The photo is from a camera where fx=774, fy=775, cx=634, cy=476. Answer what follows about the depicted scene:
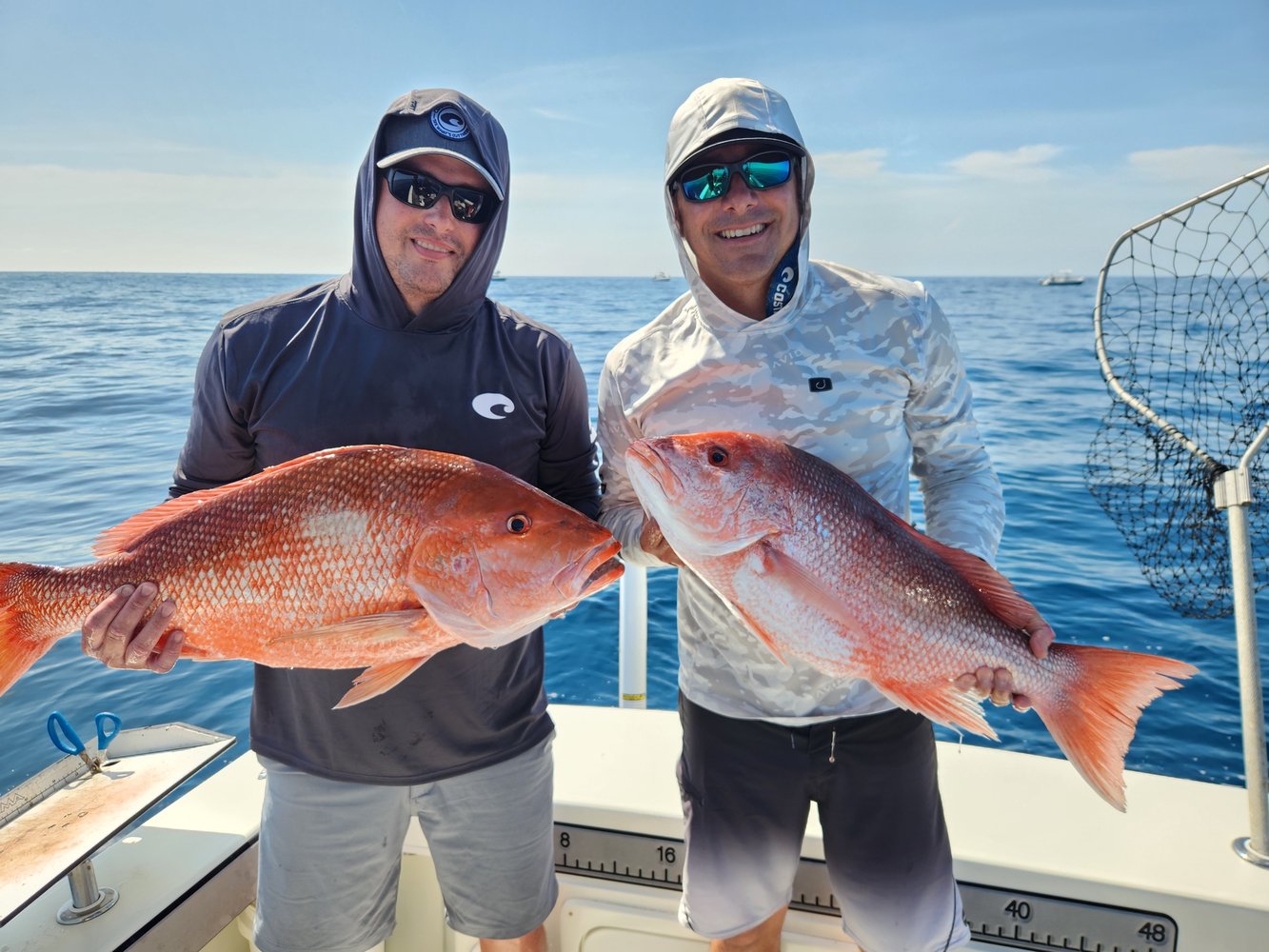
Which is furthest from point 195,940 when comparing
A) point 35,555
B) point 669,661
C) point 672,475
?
point 35,555

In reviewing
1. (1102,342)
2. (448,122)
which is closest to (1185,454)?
(1102,342)

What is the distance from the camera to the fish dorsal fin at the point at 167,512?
5.96ft

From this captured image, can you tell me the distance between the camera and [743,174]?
2246 millimetres

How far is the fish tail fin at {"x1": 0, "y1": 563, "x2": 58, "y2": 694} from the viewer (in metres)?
1.73

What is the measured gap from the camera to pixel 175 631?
1.77 m

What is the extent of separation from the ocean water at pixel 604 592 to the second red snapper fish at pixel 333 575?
3422 mm

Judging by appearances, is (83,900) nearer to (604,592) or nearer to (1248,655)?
(1248,655)

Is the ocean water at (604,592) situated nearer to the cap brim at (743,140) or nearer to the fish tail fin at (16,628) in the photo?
the cap brim at (743,140)

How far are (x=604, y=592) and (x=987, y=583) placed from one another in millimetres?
6505

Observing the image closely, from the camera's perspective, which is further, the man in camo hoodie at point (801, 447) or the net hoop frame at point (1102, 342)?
the net hoop frame at point (1102, 342)

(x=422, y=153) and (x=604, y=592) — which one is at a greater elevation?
(x=422, y=153)

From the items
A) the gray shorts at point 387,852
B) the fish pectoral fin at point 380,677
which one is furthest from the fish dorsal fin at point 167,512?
the gray shorts at point 387,852

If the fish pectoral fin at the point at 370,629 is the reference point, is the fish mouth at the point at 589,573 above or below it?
above

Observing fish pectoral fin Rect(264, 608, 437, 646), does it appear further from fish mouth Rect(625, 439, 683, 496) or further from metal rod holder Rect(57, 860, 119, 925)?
metal rod holder Rect(57, 860, 119, 925)
